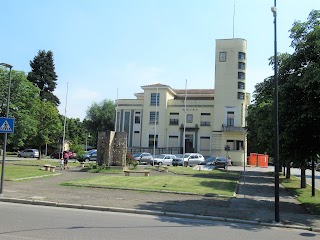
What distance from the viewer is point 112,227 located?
9.73 m

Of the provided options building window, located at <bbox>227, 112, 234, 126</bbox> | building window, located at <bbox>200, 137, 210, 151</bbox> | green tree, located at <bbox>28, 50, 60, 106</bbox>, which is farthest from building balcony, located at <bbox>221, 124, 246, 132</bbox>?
green tree, located at <bbox>28, 50, 60, 106</bbox>

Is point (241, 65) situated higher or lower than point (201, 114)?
higher

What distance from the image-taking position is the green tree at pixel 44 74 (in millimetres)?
79200

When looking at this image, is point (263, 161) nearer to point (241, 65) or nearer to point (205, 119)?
point (205, 119)

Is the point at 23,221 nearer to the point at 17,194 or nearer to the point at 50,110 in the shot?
the point at 17,194

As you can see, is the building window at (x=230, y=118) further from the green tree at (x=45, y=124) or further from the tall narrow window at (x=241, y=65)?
A: the green tree at (x=45, y=124)

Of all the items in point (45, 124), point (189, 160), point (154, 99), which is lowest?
point (189, 160)

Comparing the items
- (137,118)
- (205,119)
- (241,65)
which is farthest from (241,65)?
(137,118)

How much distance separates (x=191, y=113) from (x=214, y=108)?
485cm

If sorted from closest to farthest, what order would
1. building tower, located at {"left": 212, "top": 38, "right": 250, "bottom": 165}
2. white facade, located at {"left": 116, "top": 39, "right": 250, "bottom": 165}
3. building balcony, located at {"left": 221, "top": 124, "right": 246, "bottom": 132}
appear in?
building balcony, located at {"left": 221, "top": 124, "right": 246, "bottom": 132} → building tower, located at {"left": 212, "top": 38, "right": 250, "bottom": 165} → white facade, located at {"left": 116, "top": 39, "right": 250, "bottom": 165}

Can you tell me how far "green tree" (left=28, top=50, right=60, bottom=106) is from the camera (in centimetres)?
7920

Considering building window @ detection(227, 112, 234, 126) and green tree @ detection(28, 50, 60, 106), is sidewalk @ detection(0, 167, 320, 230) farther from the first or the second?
green tree @ detection(28, 50, 60, 106)

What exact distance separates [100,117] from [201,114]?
26.0 metres

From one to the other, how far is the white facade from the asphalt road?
55293 millimetres
